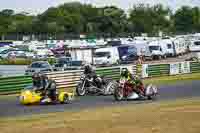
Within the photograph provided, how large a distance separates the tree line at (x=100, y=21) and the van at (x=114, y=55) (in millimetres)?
67440

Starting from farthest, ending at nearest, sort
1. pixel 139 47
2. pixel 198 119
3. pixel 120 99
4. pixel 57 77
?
pixel 139 47
pixel 57 77
pixel 120 99
pixel 198 119

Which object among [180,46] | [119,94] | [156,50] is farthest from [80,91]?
[180,46]

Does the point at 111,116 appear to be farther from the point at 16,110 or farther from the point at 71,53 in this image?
the point at 71,53

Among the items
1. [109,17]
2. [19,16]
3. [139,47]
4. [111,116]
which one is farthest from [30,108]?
[19,16]

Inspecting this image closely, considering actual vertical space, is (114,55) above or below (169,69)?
above

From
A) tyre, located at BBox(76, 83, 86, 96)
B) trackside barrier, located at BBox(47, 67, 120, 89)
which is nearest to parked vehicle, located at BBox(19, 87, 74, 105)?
tyre, located at BBox(76, 83, 86, 96)

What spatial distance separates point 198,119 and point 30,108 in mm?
9616

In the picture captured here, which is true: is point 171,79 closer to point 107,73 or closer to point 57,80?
point 107,73

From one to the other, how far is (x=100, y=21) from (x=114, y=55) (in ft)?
279

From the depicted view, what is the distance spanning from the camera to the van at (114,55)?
55.6 metres

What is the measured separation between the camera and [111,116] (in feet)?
51.6

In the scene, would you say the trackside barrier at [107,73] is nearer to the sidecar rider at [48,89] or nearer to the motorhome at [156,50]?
the sidecar rider at [48,89]

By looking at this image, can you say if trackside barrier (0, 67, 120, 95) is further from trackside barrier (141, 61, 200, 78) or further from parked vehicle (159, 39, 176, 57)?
parked vehicle (159, 39, 176, 57)

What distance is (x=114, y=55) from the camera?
188 ft
